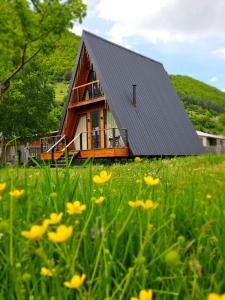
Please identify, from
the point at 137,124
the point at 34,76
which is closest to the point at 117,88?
the point at 137,124

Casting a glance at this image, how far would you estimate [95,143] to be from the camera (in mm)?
21578

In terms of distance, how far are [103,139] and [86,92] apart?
12.2 ft

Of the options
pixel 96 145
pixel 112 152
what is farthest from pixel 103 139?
pixel 112 152

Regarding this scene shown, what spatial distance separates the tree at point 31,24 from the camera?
53.2 feet

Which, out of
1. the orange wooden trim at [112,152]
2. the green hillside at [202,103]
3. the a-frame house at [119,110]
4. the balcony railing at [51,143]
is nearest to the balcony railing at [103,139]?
the a-frame house at [119,110]

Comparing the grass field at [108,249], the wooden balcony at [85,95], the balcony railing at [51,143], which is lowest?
the grass field at [108,249]

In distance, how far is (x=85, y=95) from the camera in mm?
23312

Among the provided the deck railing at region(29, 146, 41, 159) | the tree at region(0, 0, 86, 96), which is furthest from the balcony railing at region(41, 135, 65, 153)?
the deck railing at region(29, 146, 41, 159)

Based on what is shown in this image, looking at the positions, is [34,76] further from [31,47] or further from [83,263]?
[83,263]

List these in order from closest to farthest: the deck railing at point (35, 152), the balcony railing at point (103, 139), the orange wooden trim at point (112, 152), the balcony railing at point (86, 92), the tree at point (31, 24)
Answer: the tree at point (31, 24) < the orange wooden trim at point (112, 152) < the balcony railing at point (103, 139) < the balcony railing at point (86, 92) < the deck railing at point (35, 152)

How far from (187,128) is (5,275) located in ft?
74.5

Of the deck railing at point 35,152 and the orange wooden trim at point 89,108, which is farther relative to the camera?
the deck railing at point 35,152

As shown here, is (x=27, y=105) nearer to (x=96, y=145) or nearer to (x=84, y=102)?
(x=84, y=102)

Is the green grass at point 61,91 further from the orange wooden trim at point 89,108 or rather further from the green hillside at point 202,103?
the orange wooden trim at point 89,108
